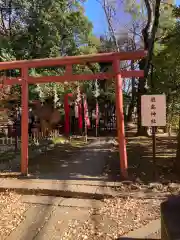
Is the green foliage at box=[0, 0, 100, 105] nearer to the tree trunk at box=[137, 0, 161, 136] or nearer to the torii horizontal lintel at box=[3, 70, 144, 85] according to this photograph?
the tree trunk at box=[137, 0, 161, 136]

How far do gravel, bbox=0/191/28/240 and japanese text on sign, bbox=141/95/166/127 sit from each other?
301cm

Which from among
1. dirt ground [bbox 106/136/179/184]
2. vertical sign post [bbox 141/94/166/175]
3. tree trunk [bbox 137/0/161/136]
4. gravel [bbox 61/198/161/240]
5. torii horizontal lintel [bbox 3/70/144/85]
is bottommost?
gravel [bbox 61/198/161/240]

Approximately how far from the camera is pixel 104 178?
6.93 m

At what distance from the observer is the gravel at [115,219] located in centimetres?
439

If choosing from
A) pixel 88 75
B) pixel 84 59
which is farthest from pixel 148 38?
pixel 84 59

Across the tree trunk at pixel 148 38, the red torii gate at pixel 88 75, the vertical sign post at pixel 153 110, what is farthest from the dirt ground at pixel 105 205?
the tree trunk at pixel 148 38

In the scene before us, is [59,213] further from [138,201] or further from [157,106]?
[157,106]

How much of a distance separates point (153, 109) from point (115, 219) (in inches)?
103

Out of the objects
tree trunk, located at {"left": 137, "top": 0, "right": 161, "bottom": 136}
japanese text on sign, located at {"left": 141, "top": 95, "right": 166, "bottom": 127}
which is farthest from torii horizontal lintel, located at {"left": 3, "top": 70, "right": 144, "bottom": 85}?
tree trunk, located at {"left": 137, "top": 0, "right": 161, "bottom": 136}

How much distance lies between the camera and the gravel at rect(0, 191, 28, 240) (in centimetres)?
455

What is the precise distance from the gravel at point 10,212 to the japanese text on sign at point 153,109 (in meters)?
3.01

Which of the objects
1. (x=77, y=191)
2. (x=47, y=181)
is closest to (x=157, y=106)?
(x=77, y=191)

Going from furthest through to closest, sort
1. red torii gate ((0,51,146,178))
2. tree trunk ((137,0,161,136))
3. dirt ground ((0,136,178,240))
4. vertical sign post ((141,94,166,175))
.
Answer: tree trunk ((137,0,161,136)) < red torii gate ((0,51,146,178)) < vertical sign post ((141,94,166,175)) < dirt ground ((0,136,178,240))

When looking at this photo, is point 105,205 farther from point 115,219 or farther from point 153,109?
point 153,109
